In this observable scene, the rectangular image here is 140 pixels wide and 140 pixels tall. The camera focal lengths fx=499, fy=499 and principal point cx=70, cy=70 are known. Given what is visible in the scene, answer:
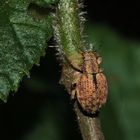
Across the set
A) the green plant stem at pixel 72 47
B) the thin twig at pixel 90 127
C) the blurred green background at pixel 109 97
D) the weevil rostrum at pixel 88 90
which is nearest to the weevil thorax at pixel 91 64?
the weevil rostrum at pixel 88 90

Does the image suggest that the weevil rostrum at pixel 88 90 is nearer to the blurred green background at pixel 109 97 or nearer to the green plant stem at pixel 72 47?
the green plant stem at pixel 72 47

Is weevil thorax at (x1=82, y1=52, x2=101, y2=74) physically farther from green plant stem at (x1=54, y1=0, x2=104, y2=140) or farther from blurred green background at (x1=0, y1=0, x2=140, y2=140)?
blurred green background at (x1=0, y1=0, x2=140, y2=140)

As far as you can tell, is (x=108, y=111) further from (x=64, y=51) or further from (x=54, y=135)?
(x=64, y=51)

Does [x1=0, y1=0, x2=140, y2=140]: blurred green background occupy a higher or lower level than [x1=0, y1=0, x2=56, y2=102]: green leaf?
lower

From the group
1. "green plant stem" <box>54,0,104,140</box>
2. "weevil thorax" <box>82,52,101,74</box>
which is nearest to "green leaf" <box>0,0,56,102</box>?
"green plant stem" <box>54,0,104,140</box>

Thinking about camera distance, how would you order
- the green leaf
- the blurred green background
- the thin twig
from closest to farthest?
the thin twig → the green leaf → the blurred green background

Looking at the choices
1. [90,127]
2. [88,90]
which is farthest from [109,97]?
[90,127]
